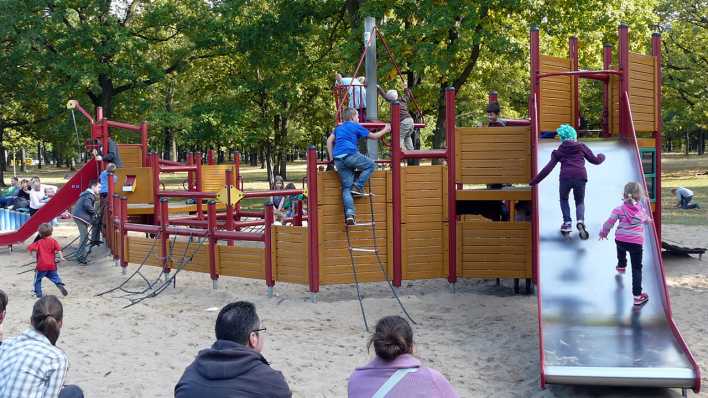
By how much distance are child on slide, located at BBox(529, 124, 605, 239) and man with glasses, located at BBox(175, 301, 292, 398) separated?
657 centimetres

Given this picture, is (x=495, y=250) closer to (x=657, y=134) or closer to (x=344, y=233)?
(x=344, y=233)

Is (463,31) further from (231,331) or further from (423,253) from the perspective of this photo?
(231,331)

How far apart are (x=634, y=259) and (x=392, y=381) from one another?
568cm

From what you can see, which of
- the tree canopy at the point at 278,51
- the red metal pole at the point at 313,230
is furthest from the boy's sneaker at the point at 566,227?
the tree canopy at the point at 278,51

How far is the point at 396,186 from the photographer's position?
35.3 feet

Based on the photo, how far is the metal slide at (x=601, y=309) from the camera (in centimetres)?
665

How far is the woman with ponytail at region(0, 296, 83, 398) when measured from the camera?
13.0 feet

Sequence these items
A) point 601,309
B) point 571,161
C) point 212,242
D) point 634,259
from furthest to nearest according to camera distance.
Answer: point 212,242 → point 571,161 → point 634,259 → point 601,309

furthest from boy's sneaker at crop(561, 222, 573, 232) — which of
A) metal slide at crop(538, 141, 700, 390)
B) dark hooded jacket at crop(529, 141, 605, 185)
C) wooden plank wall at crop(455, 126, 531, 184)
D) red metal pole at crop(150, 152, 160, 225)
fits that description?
red metal pole at crop(150, 152, 160, 225)

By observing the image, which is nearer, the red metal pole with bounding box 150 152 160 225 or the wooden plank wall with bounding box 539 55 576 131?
the wooden plank wall with bounding box 539 55 576 131

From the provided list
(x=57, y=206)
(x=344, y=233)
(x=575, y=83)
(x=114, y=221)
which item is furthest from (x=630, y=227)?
(x=57, y=206)

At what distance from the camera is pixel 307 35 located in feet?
83.4

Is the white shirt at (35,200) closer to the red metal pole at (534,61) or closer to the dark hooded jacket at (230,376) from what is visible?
the red metal pole at (534,61)

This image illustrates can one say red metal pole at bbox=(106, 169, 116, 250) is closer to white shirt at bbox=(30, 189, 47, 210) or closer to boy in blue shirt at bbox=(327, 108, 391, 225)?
white shirt at bbox=(30, 189, 47, 210)
